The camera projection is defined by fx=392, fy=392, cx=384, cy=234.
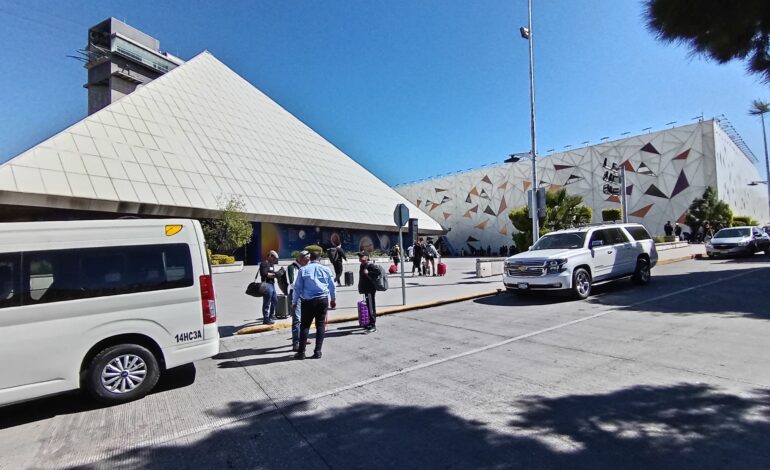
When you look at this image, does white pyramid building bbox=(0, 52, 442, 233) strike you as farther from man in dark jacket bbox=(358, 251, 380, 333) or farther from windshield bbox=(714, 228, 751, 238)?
windshield bbox=(714, 228, 751, 238)

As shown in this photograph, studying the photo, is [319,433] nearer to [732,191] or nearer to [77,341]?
[77,341]

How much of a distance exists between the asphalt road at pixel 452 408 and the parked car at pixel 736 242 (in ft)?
51.6

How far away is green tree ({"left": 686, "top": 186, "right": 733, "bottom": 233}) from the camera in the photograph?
1273 inches

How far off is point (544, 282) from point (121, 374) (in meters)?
8.82

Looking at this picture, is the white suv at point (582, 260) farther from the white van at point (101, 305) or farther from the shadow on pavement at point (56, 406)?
the shadow on pavement at point (56, 406)

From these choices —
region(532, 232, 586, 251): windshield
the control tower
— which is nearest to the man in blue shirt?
region(532, 232, 586, 251): windshield

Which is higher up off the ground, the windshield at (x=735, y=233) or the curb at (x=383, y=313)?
the windshield at (x=735, y=233)

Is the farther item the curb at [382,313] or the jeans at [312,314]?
the curb at [382,313]

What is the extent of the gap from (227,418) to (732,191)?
50.6m

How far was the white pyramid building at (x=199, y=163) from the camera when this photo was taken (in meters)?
20.1

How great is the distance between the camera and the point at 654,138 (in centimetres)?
3791

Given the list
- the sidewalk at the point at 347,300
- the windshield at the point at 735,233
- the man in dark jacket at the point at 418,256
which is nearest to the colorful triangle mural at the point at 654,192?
the windshield at the point at 735,233

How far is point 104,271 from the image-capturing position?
4625 mm

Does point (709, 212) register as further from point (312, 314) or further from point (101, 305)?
point (101, 305)
